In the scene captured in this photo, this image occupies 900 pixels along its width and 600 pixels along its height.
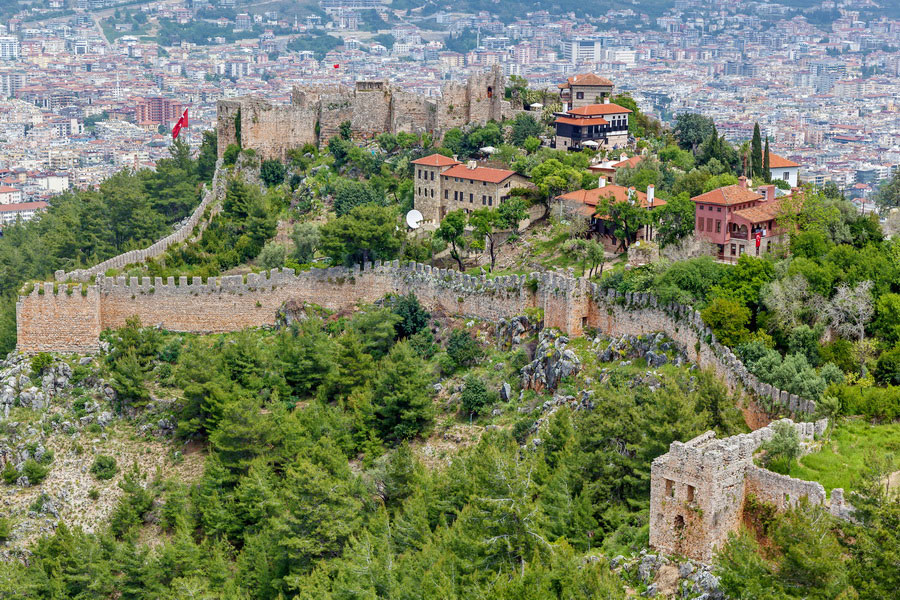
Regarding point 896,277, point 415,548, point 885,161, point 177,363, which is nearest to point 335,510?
point 415,548

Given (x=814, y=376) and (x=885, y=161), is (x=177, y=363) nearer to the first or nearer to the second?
(x=814, y=376)

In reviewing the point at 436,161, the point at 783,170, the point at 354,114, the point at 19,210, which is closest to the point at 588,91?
the point at 783,170

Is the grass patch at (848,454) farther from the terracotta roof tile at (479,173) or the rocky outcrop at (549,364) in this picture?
the terracotta roof tile at (479,173)

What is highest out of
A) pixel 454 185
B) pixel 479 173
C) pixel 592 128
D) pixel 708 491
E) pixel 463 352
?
pixel 592 128

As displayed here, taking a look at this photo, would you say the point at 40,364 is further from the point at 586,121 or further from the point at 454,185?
the point at 586,121

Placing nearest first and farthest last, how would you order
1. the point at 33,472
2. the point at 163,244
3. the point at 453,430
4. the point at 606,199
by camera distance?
1. the point at 453,430
2. the point at 33,472
3. the point at 606,199
4. the point at 163,244

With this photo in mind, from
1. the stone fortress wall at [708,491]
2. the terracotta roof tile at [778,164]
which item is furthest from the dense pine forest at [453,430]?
the terracotta roof tile at [778,164]

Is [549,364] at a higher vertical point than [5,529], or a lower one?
higher

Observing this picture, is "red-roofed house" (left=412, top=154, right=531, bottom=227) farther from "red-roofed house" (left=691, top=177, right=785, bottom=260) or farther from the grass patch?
the grass patch
